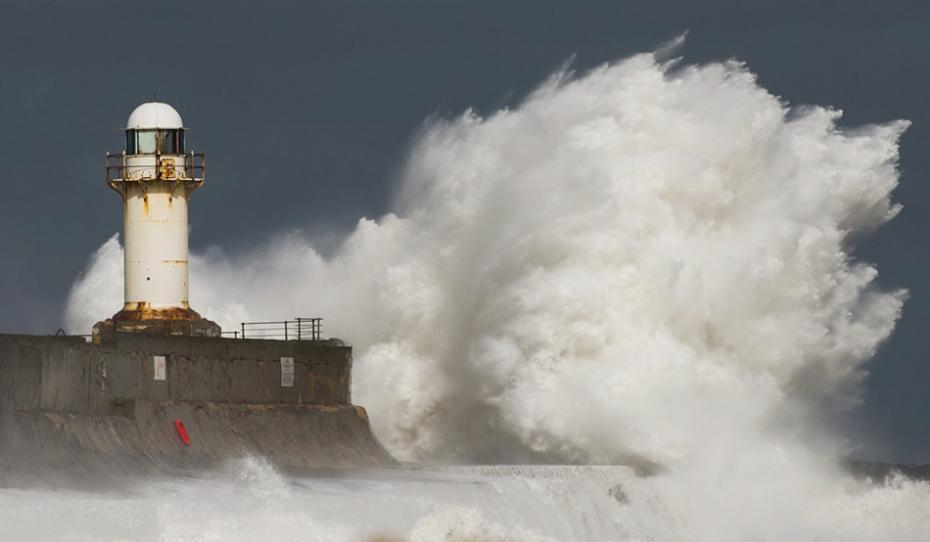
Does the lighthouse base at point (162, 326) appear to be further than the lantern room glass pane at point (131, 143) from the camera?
No

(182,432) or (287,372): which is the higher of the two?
(287,372)

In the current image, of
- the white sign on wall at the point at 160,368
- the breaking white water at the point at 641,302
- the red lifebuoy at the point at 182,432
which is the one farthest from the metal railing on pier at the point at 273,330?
the red lifebuoy at the point at 182,432

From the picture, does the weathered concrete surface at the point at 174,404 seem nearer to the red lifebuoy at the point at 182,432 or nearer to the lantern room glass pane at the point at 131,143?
the red lifebuoy at the point at 182,432

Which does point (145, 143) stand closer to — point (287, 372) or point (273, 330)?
point (287, 372)

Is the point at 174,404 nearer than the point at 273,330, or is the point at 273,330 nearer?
the point at 174,404

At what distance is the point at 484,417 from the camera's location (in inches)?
1941

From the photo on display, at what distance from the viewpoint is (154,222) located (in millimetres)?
46562

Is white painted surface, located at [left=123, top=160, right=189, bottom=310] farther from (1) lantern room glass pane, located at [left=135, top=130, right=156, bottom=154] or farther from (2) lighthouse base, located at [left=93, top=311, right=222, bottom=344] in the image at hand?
(1) lantern room glass pane, located at [left=135, top=130, right=156, bottom=154]

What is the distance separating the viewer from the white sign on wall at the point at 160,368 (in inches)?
1661

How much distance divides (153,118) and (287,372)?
4.92 m

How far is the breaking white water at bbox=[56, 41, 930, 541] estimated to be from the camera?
4794 centimetres

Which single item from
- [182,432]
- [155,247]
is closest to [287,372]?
[155,247]

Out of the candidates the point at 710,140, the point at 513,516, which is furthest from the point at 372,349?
the point at 513,516

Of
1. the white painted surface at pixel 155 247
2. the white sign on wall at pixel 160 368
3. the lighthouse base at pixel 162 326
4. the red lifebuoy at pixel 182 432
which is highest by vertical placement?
the white painted surface at pixel 155 247
